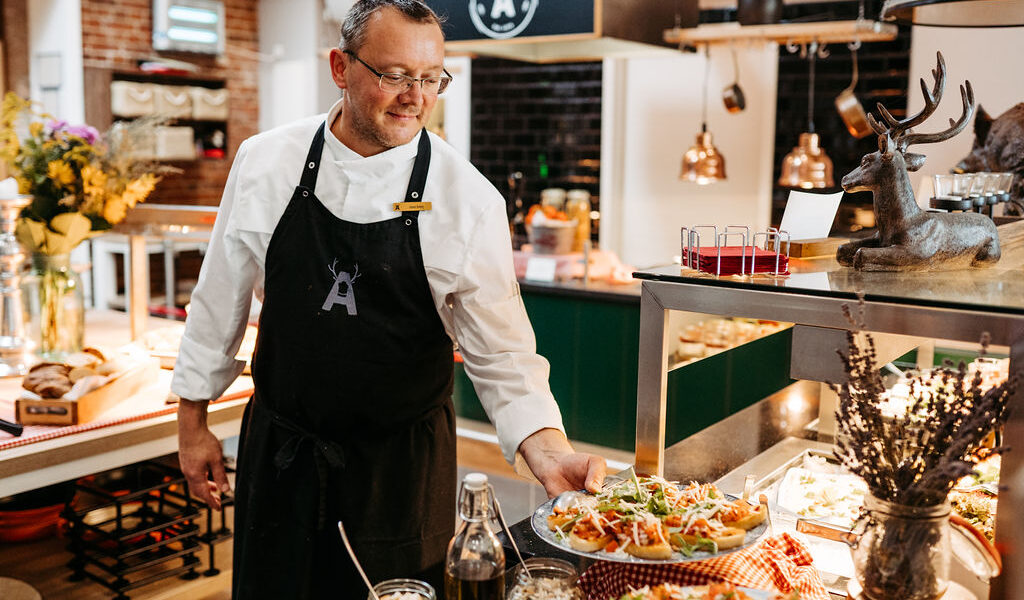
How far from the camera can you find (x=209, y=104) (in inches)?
333

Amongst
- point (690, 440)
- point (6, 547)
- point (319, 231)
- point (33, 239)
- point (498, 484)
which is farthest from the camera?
point (498, 484)

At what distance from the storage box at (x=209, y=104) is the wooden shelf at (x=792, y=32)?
491cm

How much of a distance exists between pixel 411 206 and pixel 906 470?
100 cm

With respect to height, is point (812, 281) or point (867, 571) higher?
point (812, 281)

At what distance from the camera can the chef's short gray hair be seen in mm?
1728

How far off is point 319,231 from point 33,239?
5.35 feet

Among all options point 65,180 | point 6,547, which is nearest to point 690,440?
point 65,180

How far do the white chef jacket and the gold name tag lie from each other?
17 mm

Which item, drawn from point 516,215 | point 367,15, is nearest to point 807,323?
point 367,15

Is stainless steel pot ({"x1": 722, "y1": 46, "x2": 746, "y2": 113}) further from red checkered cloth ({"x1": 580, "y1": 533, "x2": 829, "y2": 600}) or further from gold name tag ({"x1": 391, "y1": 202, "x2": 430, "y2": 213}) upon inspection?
red checkered cloth ({"x1": 580, "y1": 533, "x2": 829, "y2": 600})

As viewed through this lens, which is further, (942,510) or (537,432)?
(537,432)

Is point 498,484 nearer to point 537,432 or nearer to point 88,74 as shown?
point 537,432

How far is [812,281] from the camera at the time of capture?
1.51 m

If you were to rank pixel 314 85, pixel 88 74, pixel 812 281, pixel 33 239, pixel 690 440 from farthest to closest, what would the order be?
pixel 314 85 < pixel 88 74 < pixel 33 239 < pixel 690 440 < pixel 812 281
